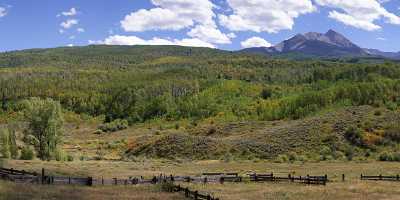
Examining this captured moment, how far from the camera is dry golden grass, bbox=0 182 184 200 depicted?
35156 millimetres

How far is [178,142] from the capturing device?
97.4 metres

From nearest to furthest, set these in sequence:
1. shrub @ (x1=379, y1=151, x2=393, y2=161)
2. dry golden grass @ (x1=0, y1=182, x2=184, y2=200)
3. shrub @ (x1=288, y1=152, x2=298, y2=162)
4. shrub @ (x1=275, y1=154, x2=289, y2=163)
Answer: dry golden grass @ (x1=0, y1=182, x2=184, y2=200), shrub @ (x1=379, y1=151, x2=393, y2=161), shrub @ (x1=275, y1=154, x2=289, y2=163), shrub @ (x1=288, y1=152, x2=298, y2=162)

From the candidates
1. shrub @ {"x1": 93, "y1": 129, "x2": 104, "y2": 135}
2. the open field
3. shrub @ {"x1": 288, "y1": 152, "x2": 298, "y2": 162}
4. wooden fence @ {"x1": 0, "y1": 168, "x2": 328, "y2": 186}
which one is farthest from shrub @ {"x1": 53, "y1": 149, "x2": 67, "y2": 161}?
shrub @ {"x1": 93, "y1": 129, "x2": 104, "y2": 135}

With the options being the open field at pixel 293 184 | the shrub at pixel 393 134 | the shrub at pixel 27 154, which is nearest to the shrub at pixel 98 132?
the shrub at pixel 27 154

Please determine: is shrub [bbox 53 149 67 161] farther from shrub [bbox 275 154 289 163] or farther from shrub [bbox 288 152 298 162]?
shrub [bbox 288 152 298 162]

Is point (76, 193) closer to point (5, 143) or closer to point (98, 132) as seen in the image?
point (5, 143)

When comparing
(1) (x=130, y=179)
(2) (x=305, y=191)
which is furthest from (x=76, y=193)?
(2) (x=305, y=191)

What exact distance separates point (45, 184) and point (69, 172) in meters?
13.0

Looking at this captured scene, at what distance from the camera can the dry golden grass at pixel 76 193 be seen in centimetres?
3516

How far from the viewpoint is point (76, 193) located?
38.8 metres

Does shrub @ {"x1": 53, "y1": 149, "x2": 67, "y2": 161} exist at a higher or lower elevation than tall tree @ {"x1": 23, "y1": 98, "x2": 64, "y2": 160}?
lower

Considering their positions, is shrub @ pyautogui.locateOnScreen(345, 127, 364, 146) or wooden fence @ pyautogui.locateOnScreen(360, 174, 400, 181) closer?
wooden fence @ pyautogui.locateOnScreen(360, 174, 400, 181)

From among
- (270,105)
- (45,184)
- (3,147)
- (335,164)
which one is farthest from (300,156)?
(270,105)

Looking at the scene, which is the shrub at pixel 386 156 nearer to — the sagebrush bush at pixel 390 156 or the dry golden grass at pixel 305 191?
the sagebrush bush at pixel 390 156
